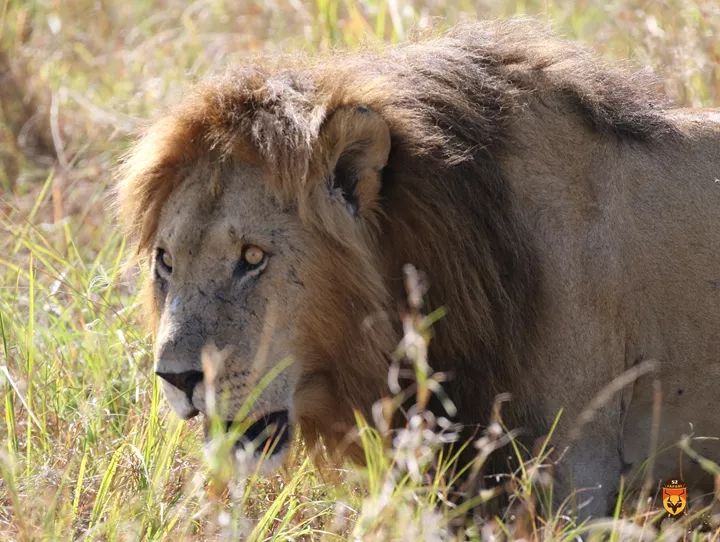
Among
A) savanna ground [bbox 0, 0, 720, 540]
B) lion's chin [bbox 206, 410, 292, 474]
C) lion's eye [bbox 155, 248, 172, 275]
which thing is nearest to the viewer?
savanna ground [bbox 0, 0, 720, 540]

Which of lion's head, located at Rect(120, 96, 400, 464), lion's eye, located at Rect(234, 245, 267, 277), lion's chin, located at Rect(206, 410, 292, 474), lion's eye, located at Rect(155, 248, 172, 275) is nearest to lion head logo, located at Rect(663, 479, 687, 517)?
lion's head, located at Rect(120, 96, 400, 464)

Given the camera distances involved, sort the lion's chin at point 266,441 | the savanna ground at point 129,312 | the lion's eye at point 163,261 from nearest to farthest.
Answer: the savanna ground at point 129,312 → the lion's chin at point 266,441 → the lion's eye at point 163,261

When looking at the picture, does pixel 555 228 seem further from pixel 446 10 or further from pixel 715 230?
pixel 446 10

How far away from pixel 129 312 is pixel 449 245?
1.58m

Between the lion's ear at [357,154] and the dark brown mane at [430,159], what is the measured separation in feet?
0.15

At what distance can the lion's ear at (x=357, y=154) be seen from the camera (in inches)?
133

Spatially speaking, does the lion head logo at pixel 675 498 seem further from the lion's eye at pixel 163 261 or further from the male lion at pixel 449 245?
the lion's eye at pixel 163 261

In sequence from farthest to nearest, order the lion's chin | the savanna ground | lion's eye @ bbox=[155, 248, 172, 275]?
lion's eye @ bbox=[155, 248, 172, 275] < the lion's chin < the savanna ground

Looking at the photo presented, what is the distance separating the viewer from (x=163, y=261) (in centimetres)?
361

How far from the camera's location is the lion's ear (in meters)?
3.38

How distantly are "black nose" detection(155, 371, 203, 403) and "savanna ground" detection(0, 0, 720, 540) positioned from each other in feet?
0.78

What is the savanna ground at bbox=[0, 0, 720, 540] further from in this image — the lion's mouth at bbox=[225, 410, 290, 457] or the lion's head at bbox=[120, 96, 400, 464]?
the lion's head at bbox=[120, 96, 400, 464]

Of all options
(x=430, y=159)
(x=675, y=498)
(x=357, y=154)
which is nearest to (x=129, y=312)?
(x=357, y=154)

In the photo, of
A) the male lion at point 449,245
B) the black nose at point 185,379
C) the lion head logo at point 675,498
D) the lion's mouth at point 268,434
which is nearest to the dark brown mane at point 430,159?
the male lion at point 449,245
